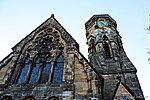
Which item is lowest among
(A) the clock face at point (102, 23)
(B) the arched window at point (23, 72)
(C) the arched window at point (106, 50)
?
(B) the arched window at point (23, 72)

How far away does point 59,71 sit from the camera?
11047 mm

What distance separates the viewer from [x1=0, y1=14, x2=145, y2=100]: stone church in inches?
376

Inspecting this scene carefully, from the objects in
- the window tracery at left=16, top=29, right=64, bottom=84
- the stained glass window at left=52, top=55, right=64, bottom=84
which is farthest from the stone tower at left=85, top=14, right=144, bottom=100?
the window tracery at left=16, top=29, right=64, bottom=84

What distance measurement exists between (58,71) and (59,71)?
0.19ft

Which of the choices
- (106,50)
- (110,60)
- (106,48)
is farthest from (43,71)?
(106,48)

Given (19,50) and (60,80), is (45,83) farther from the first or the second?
(19,50)

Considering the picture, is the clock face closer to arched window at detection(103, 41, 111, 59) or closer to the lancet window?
arched window at detection(103, 41, 111, 59)

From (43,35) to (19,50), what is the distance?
1.96 meters

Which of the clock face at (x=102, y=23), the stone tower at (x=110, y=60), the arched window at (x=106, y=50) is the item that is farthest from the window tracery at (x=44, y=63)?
the clock face at (x=102, y=23)

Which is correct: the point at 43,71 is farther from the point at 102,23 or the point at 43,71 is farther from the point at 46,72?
the point at 102,23

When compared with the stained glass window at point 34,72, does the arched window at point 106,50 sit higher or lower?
higher

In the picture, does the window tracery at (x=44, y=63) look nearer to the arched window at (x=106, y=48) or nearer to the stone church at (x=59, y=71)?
the stone church at (x=59, y=71)

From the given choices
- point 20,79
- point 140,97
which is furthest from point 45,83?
point 140,97

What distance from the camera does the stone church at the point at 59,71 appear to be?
9.56m
